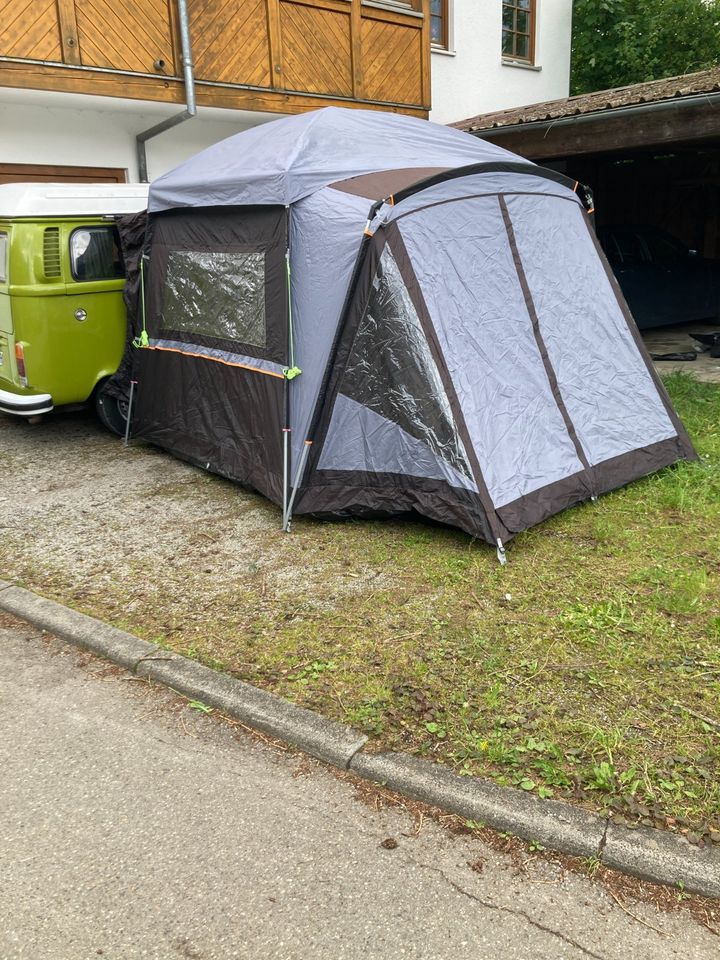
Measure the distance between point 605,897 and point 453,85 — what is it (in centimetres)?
1361

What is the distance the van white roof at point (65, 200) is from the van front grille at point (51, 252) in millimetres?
146

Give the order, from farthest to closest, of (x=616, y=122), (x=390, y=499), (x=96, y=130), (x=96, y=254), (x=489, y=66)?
(x=489, y=66) < (x=96, y=130) < (x=616, y=122) < (x=96, y=254) < (x=390, y=499)

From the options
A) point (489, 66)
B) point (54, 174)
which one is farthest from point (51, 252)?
point (489, 66)

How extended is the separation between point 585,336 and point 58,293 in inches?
166

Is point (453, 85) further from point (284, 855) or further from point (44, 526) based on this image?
point (284, 855)

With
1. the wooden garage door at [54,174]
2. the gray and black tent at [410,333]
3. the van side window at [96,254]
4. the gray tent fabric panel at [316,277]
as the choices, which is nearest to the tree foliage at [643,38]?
the wooden garage door at [54,174]

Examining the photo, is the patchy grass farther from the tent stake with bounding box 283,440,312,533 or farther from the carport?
the carport

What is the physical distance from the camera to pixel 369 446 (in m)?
5.18

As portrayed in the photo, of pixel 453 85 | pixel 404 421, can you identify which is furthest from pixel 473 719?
pixel 453 85

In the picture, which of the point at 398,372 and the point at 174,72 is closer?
the point at 398,372

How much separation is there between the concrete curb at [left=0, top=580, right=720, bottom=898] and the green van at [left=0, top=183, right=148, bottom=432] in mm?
3429

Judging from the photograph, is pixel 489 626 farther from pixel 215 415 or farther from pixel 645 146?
pixel 645 146

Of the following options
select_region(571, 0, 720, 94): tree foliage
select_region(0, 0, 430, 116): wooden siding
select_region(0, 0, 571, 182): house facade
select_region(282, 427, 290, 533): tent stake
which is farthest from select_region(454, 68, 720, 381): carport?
select_region(571, 0, 720, 94): tree foliage

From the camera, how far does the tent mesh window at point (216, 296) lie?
563 cm
